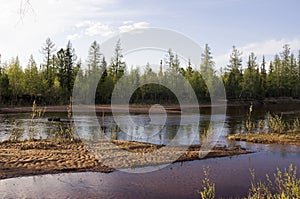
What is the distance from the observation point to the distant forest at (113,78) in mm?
49625

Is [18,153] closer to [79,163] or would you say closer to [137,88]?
[79,163]

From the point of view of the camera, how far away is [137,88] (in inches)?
2419

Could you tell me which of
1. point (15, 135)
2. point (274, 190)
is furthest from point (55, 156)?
point (274, 190)

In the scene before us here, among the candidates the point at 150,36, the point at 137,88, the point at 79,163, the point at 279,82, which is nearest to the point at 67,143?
the point at 79,163

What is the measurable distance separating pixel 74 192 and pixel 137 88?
53.1 m

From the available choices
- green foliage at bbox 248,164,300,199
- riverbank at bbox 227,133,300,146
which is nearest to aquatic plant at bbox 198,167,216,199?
green foliage at bbox 248,164,300,199

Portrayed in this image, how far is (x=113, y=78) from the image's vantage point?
195 feet

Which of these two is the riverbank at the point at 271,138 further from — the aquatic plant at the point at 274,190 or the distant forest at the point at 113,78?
the distant forest at the point at 113,78

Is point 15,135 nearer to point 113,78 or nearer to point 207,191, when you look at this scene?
point 207,191

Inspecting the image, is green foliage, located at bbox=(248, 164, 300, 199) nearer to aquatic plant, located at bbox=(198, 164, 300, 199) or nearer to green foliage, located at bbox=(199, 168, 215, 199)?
aquatic plant, located at bbox=(198, 164, 300, 199)

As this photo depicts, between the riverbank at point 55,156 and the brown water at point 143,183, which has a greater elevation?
the riverbank at point 55,156

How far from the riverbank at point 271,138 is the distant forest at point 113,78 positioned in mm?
37875

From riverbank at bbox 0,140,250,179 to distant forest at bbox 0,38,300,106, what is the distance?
35.6 metres

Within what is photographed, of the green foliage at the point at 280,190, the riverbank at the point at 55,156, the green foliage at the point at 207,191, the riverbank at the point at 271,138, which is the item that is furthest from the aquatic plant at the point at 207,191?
the riverbank at the point at 271,138
